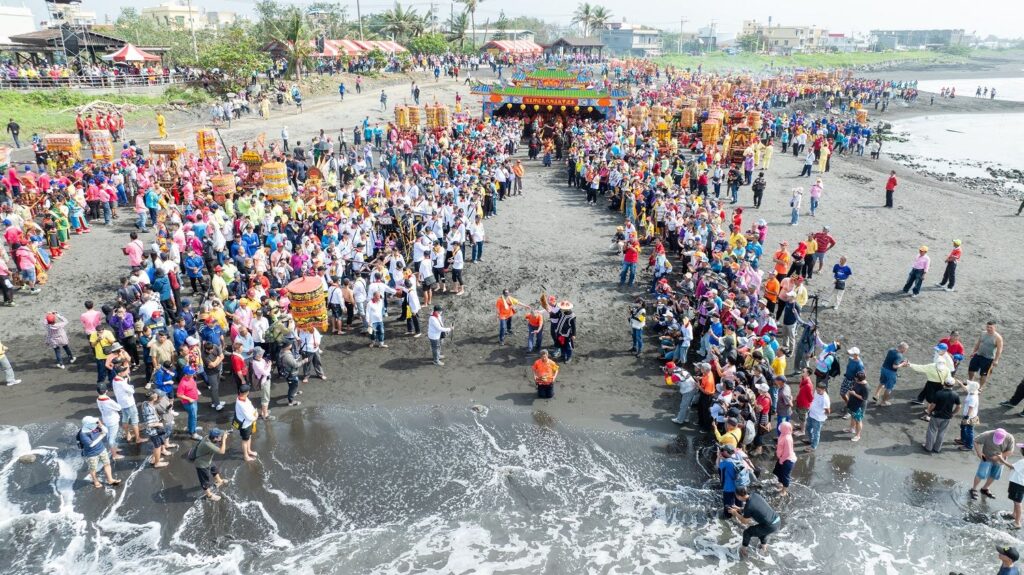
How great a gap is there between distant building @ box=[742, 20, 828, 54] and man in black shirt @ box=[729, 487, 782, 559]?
147 metres

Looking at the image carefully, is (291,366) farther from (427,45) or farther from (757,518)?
(427,45)

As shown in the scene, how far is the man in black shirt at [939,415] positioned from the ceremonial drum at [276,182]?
16.3m

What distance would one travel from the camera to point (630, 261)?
1533 cm

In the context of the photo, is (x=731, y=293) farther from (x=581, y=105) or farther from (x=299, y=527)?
(x=581, y=105)

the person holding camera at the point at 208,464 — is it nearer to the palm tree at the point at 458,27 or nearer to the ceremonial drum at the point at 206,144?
the ceremonial drum at the point at 206,144

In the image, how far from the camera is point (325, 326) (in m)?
12.8

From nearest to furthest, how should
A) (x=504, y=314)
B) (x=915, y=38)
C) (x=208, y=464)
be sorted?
(x=208, y=464), (x=504, y=314), (x=915, y=38)

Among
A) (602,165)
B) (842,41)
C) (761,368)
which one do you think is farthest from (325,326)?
(842,41)

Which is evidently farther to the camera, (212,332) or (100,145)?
(100,145)

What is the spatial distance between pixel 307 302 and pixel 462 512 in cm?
566

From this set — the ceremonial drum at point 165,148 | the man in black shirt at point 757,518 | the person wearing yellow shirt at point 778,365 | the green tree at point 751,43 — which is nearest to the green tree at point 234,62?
the ceremonial drum at point 165,148

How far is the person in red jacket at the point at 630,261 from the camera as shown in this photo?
1522 cm

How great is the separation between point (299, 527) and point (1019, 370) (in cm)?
1361

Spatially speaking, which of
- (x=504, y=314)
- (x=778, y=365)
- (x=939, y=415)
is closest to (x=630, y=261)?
(x=504, y=314)
